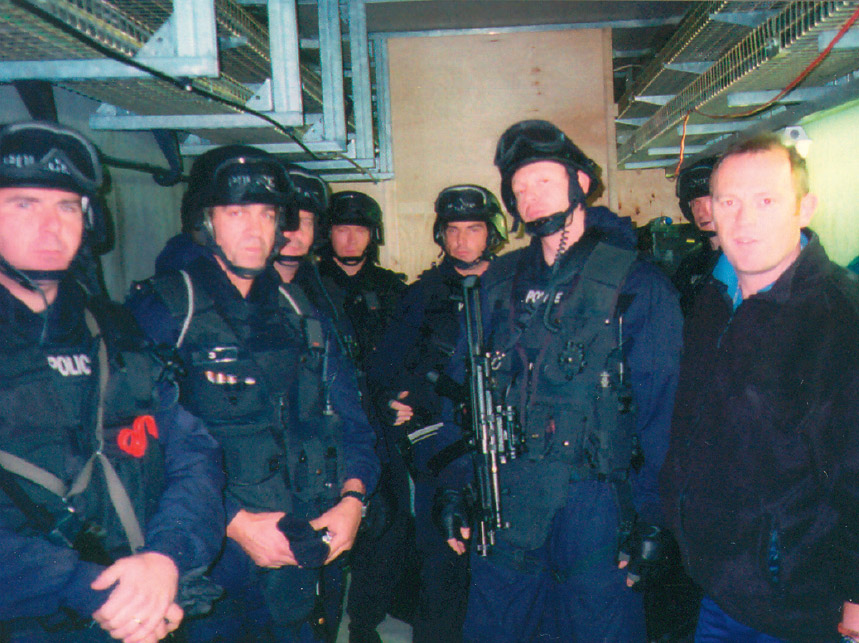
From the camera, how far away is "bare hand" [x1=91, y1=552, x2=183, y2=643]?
4.77 ft

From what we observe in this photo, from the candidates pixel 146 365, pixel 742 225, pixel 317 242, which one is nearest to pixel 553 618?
pixel 742 225

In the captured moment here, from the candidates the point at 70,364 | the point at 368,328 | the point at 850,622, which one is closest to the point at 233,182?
the point at 70,364

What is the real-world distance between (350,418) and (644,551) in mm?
1350

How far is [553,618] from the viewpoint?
213 cm

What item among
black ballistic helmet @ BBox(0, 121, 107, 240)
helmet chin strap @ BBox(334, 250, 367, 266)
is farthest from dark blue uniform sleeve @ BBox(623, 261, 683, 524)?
helmet chin strap @ BBox(334, 250, 367, 266)

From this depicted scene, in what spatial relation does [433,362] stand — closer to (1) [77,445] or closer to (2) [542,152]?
(2) [542,152]

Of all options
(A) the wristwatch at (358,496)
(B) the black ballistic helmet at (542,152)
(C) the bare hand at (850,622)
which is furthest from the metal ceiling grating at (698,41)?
(A) the wristwatch at (358,496)

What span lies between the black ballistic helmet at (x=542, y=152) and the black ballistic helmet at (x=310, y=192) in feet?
4.41

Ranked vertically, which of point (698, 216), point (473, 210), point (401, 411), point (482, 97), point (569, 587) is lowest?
point (569, 587)

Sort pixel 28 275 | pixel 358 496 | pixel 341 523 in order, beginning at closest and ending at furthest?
pixel 28 275 < pixel 341 523 < pixel 358 496

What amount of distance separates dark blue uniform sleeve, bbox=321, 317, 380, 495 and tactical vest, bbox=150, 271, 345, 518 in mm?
103

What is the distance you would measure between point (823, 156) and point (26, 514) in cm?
447

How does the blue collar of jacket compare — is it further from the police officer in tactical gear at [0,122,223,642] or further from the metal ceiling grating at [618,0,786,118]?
the police officer in tactical gear at [0,122,223,642]

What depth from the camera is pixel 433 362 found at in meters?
3.55
